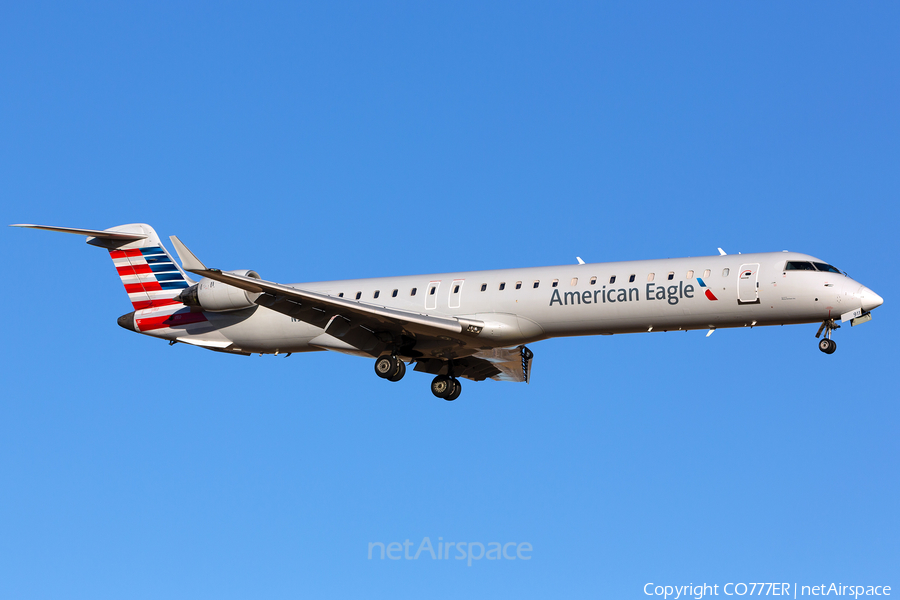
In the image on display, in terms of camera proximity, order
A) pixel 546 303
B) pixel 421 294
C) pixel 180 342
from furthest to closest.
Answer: pixel 180 342
pixel 421 294
pixel 546 303

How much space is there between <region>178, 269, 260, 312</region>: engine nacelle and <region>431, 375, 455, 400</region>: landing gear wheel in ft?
18.4

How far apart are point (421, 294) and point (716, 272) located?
7.48 m

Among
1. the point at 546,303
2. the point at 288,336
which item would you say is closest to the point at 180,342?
the point at 288,336

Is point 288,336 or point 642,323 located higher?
point 288,336

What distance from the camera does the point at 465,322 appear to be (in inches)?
1025

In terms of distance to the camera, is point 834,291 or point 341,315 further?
point 341,315

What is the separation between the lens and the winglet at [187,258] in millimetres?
24231

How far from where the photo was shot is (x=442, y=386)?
3011 centimetres

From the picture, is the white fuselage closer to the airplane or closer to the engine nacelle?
the airplane

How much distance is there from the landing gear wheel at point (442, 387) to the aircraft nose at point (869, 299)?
11333mm

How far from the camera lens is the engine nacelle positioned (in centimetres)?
2862

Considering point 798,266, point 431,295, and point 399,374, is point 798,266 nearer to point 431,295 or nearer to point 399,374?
point 431,295

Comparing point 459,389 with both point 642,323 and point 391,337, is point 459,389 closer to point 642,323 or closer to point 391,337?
point 391,337

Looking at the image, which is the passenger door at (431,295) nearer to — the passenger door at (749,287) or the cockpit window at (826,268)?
the passenger door at (749,287)
